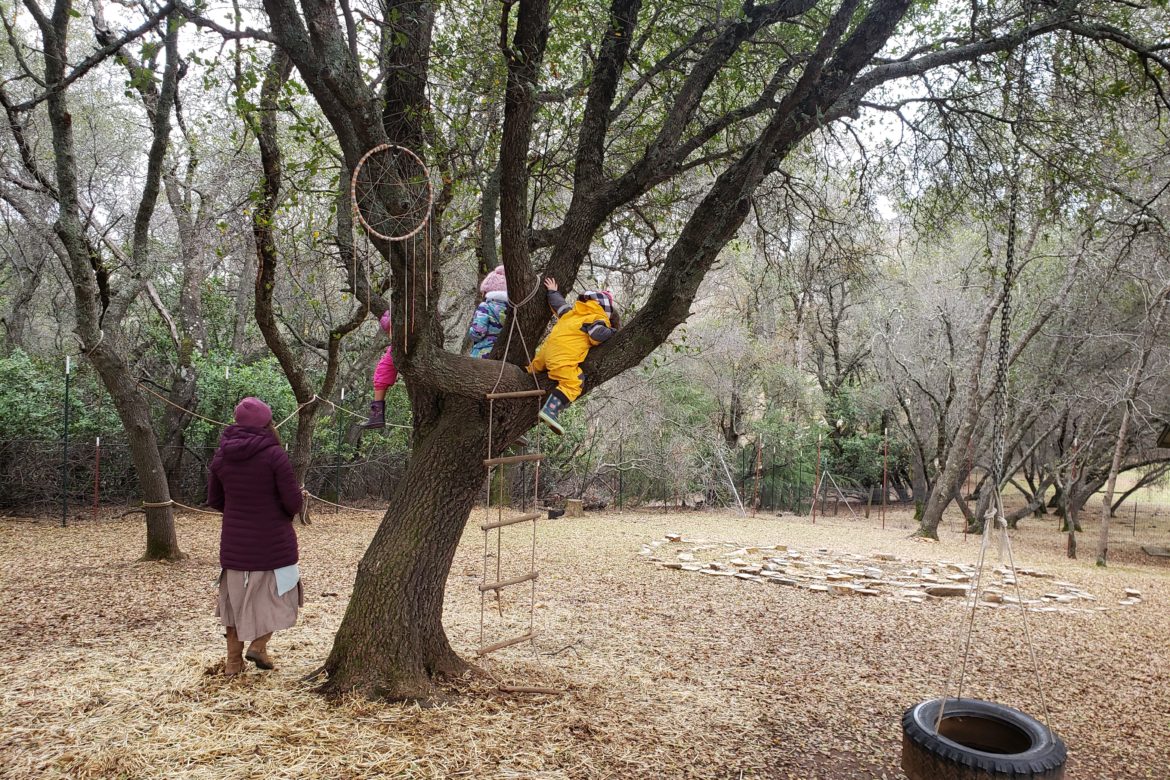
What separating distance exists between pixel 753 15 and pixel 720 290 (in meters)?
14.9

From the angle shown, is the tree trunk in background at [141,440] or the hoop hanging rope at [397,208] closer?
the hoop hanging rope at [397,208]

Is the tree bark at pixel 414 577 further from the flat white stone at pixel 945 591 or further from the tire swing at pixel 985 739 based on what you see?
Answer: the flat white stone at pixel 945 591

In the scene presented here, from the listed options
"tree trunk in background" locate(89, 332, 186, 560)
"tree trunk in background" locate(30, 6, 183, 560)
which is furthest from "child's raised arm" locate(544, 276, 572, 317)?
"tree trunk in background" locate(89, 332, 186, 560)

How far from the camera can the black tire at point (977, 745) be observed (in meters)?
2.42

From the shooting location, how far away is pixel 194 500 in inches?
393

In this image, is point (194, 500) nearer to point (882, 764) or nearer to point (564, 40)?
point (564, 40)

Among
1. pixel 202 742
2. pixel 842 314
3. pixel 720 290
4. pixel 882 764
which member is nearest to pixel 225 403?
pixel 202 742

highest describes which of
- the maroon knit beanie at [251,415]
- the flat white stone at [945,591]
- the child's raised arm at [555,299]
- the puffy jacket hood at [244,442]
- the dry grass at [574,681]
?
the child's raised arm at [555,299]

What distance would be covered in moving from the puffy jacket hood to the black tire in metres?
3.03

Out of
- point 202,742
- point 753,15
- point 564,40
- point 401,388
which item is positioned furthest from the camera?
point 401,388

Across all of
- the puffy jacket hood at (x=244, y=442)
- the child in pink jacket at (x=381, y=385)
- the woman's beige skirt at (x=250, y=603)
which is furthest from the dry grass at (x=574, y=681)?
the child in pink jacket at (x=381, y=385)

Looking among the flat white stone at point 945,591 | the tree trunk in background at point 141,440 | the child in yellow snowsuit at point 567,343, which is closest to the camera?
the child in yellow snowsuit at point 567,343

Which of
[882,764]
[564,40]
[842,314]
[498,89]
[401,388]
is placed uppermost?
[842,314]

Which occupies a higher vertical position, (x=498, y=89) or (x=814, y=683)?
(x=498, y=89)
